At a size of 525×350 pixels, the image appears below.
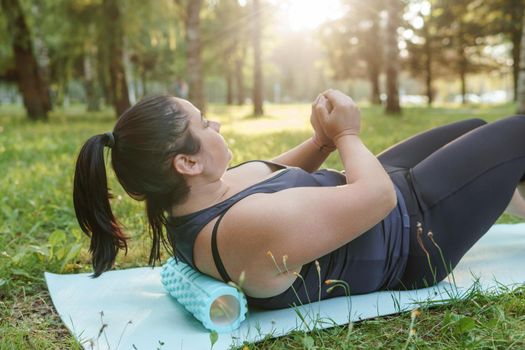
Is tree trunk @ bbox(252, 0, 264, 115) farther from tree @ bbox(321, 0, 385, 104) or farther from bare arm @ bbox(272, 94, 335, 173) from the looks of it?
bare arm @ bbox(272, 94, 335, 173)

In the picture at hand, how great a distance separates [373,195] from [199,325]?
835 millimetres

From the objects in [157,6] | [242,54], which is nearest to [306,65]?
[242,54]

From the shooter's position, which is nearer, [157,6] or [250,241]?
[250,241]

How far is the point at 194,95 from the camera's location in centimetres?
1325

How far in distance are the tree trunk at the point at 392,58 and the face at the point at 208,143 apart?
38.9 ft

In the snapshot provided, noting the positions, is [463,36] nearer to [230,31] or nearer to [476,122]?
[230,31]

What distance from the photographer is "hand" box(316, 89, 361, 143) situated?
2074mm

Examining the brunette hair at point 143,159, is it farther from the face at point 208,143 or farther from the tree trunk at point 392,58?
the tree trunk at point 392,58

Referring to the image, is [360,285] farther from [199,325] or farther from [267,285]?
[199,325]

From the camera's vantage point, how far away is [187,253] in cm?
209

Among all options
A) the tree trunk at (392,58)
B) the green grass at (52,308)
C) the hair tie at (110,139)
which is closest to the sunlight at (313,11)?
the tree trunk at (392,58)

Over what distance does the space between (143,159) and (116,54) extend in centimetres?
1365

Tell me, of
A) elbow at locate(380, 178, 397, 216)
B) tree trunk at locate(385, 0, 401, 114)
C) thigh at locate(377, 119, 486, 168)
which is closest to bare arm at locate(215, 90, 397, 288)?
elbow at locate(380, 178, 397, 216)

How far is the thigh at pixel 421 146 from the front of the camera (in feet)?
8.91
